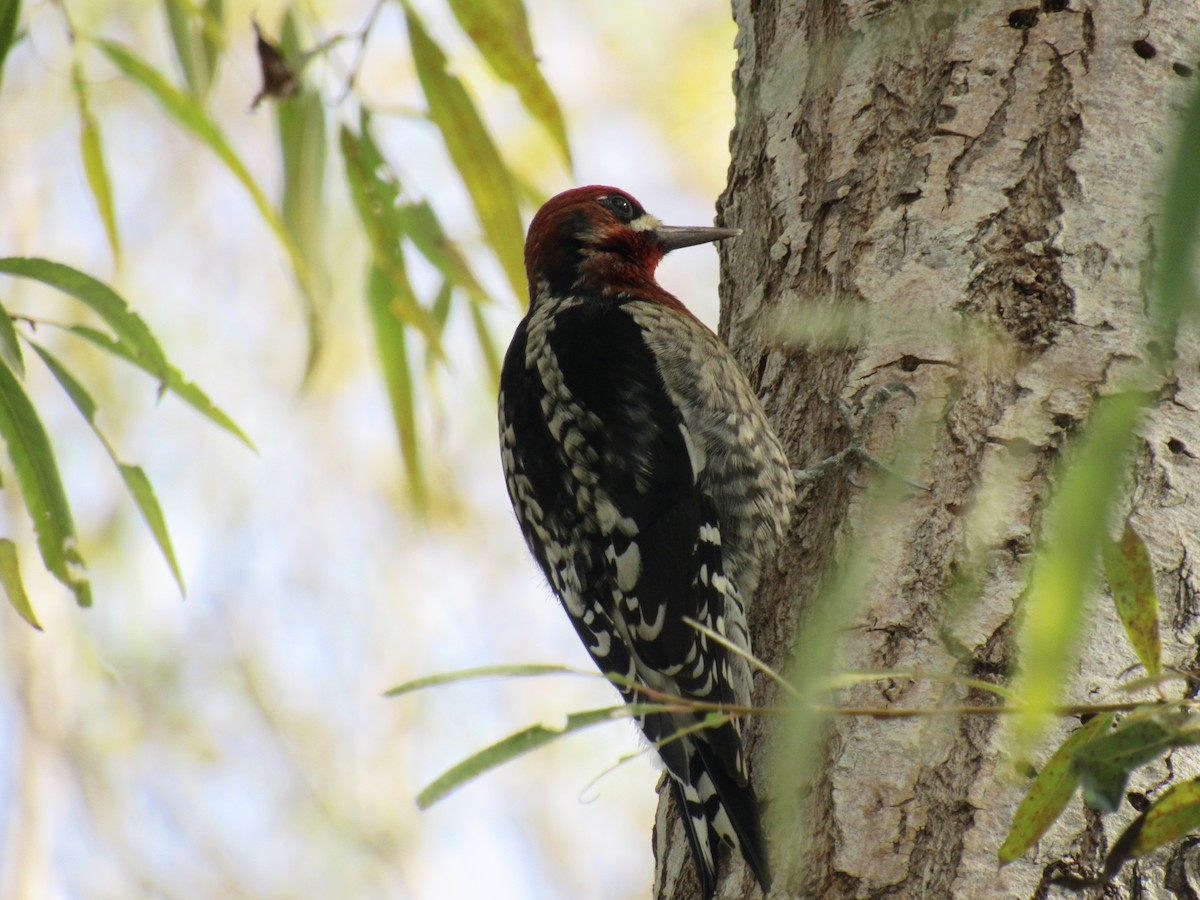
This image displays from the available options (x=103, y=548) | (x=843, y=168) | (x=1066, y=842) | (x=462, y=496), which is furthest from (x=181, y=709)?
(x=1066, y=842)

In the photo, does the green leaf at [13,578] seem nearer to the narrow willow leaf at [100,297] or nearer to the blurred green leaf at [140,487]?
the blurred green leaf at [140,487]

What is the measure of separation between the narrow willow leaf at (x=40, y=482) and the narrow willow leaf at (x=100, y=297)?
0.51 ft

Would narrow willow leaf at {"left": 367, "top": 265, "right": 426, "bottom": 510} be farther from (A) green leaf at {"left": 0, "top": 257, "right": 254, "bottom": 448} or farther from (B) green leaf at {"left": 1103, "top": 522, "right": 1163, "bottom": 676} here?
(B) green leaf at {"left": 1103, "top": 522, "right": 1163, "bottom": 676}

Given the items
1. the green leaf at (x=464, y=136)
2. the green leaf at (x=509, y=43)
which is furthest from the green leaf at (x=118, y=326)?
the green leaf at (x=509, y=43)

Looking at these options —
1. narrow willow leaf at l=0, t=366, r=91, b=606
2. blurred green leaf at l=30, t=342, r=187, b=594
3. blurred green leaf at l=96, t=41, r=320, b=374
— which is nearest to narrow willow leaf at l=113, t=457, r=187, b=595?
blurred green leaf at l=30, t=342, r=187, b=594

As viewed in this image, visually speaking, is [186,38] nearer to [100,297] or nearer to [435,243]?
[435,243]

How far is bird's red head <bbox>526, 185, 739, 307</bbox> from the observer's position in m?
2.85

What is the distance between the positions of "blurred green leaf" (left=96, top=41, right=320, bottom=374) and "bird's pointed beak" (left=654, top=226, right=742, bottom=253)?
2.47ft

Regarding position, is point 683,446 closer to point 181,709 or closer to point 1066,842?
point 1066,842

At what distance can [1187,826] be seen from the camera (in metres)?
1.15

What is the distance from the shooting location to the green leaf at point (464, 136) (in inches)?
85.7

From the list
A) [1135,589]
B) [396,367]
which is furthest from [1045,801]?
[396,367]

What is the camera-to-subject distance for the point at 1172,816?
1.14 meters

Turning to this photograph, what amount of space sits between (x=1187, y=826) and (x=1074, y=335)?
759 mm
